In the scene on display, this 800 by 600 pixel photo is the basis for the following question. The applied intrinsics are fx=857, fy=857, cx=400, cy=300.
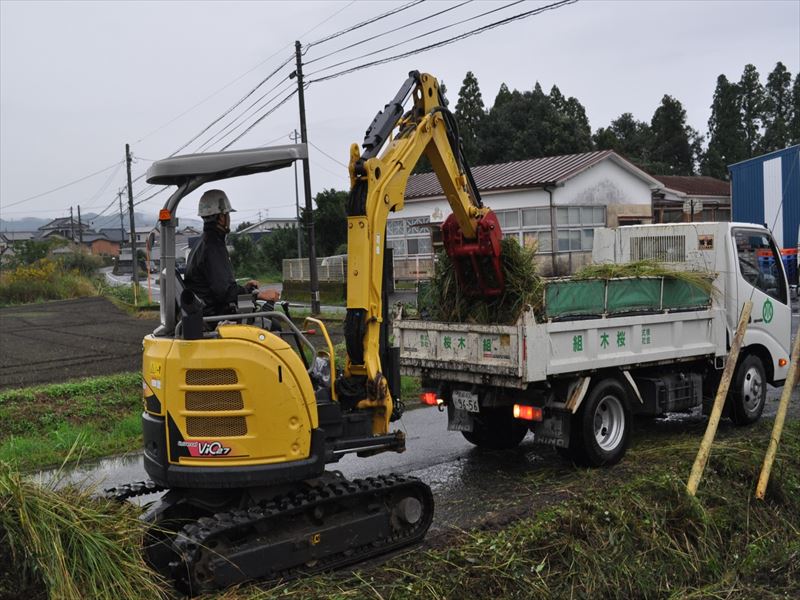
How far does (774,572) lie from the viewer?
600 cm

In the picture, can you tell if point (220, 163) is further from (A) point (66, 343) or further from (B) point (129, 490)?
(A) point (66, 343)

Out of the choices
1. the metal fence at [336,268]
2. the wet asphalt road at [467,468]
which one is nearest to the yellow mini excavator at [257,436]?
the wet asphalt road at [467,468]

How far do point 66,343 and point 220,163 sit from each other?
18.9m

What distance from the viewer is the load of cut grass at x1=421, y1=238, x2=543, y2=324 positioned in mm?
8383

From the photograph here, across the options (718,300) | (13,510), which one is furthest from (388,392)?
(718,300)

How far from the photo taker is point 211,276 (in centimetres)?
600

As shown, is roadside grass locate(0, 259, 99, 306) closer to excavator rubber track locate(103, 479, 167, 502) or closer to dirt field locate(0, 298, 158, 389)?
dirt field locate(0, 298, 158, 389)

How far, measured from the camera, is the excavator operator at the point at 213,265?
6.01 m

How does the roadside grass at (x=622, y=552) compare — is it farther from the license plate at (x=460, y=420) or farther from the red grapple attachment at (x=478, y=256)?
the red grapple attachment at (x=478, y=256)

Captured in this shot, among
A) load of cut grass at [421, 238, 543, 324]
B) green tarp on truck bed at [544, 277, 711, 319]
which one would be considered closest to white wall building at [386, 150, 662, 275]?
green tarp on truck bed at [544, 277, 711, 319]

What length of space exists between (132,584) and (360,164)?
3653 mm

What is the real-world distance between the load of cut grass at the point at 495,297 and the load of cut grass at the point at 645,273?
31.0 inches

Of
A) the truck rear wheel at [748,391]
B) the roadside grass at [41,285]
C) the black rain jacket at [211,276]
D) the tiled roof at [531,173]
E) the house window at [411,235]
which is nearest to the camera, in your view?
the black rain jacket at [211,276]

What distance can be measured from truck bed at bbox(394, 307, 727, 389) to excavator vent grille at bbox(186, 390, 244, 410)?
10.6 ft
